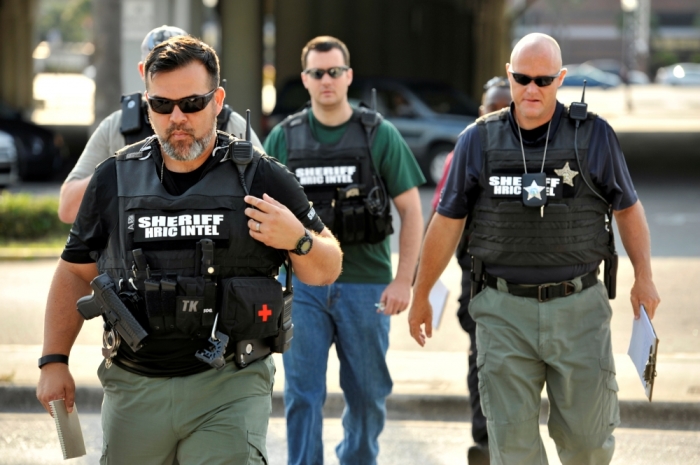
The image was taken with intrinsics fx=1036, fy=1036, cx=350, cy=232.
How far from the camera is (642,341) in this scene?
4.04m

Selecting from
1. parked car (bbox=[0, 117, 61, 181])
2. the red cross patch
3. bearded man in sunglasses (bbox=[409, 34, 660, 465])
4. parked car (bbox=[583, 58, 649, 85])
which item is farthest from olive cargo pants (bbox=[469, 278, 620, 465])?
parked car (bbox=[583, 58, 649, 85])

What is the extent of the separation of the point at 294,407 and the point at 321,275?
153cm

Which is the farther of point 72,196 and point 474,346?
point 474,346

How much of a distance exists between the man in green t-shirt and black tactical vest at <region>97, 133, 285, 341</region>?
1.50 metres

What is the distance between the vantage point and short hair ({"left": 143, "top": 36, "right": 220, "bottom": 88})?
10.2ft

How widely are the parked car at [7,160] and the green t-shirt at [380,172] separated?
40.3ft

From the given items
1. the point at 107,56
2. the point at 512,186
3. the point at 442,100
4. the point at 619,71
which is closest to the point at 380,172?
the point at 512,186

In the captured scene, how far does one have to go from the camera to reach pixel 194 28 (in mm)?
17078

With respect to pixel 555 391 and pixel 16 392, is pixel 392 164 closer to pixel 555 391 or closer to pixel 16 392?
pixel 555 391

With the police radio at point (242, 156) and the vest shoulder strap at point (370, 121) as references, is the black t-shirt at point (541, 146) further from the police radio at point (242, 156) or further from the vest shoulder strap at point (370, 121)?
the police radio at point (242, 156)

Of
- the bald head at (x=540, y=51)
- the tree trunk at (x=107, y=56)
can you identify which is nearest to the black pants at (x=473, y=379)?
the bald head at (x=540, y=51)

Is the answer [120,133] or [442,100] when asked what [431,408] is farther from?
[442,100]

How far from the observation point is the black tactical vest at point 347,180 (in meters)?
4.69

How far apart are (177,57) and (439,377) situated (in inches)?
150
